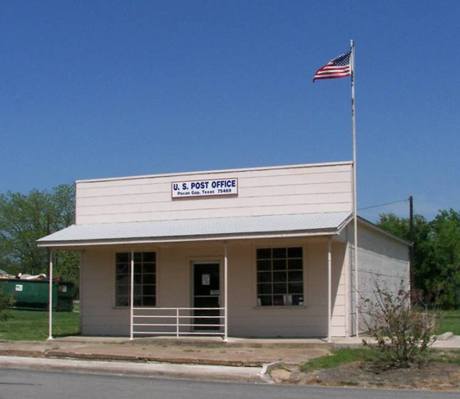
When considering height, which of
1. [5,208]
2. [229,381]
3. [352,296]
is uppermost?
[5,208]

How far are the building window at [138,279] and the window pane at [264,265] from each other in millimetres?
3195

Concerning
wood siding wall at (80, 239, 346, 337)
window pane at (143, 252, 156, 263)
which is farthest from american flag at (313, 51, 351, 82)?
window pane at (143, 252, 156, 263)

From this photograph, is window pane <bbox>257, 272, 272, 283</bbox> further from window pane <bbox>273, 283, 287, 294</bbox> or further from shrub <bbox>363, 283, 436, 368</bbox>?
shrub <bbox>363, 283, 436, 368</bbox>

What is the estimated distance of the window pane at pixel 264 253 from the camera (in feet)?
71.5

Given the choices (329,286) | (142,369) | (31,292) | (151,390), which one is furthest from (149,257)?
(31,292)

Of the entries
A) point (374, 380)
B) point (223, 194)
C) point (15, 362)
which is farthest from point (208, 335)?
point (374, 380)

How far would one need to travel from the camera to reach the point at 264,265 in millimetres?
21812

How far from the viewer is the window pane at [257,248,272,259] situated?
71.5 ft

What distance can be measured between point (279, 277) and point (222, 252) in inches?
71.7

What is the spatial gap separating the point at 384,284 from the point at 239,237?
7.35 m

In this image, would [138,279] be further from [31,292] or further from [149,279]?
[31,292]

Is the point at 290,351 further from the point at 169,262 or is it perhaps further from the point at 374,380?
the point at 169,262

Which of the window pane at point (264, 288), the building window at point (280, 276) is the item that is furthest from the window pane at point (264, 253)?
the window pane at point (264, 288)

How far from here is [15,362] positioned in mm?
17547
